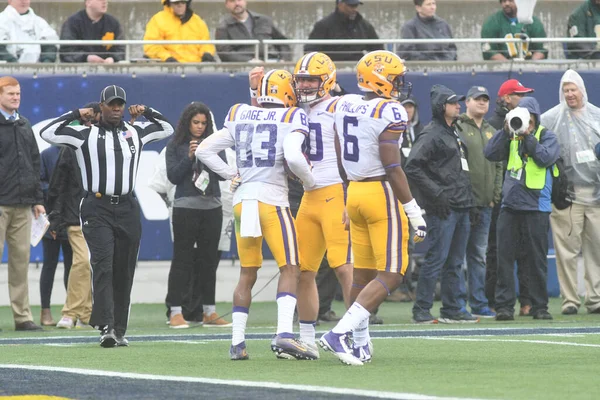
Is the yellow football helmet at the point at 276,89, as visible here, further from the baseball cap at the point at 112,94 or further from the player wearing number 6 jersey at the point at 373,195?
the baseball cap at the point at 112,94

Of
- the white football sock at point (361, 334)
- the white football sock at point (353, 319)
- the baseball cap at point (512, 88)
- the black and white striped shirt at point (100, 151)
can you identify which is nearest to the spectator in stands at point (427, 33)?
the baseball cap at point (512, 88)

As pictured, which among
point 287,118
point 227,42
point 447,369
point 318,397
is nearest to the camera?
point 318,397

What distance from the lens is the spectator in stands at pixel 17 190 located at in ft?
41.8

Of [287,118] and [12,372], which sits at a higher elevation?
[287,118]

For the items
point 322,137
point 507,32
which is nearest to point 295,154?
point 322,137

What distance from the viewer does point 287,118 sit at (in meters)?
8.84

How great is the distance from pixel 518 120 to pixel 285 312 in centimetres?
488

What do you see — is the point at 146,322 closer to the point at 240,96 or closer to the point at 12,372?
the point at 240,96

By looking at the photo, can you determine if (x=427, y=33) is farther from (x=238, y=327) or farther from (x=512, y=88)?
(x=238, y=327)

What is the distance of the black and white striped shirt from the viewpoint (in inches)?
405

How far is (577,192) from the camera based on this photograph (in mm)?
13938

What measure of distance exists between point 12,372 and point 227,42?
8112mm

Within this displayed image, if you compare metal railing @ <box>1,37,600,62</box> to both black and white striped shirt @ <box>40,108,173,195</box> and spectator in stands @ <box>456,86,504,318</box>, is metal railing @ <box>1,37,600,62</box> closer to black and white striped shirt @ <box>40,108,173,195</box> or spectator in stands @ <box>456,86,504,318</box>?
spectator in stands @ <box>456,86,504,318</box>

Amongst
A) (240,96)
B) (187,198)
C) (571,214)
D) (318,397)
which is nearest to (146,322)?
(187,198)
